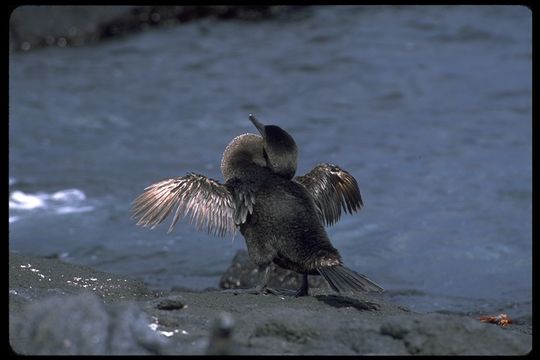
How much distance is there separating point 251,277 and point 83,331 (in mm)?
4226

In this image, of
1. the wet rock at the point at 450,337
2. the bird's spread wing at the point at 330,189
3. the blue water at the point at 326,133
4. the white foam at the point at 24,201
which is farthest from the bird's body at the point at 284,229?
the white foam at the point at 24,201

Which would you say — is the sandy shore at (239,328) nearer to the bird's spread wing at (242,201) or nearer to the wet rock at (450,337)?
the wet rock at (450,337)

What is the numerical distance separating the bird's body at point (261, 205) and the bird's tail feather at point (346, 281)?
0.20 feet

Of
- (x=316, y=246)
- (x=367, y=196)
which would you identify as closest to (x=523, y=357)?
(x=316, y=246)

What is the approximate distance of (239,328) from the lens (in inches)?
198

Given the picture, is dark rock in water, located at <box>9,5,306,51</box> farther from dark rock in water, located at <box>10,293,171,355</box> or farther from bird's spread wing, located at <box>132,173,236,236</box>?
dark rock in water, located at <box>10,293,171,355</box>

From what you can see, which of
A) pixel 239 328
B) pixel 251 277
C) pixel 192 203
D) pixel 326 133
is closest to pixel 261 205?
pixel 192 203

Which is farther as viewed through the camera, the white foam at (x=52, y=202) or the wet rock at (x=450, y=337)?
the white foam at (x=52, y=202)

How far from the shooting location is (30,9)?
16.1 metres

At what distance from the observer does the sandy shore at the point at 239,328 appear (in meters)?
4.12

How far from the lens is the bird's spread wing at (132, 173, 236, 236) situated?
6.41 meters

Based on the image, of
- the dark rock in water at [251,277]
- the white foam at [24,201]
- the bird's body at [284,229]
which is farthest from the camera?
the white foam at [24,201]

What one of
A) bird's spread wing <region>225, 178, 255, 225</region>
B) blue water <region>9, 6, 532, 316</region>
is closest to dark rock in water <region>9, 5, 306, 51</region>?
blue water <region>9, 6, 532, 316</region>

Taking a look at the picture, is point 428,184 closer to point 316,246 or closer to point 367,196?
point 367,196
